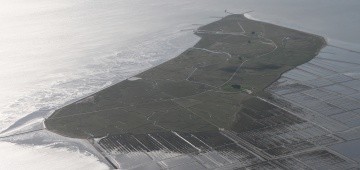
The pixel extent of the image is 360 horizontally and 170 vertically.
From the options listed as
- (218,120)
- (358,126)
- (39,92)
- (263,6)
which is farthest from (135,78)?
(263,6)

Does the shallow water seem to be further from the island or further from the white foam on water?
the white foam on water

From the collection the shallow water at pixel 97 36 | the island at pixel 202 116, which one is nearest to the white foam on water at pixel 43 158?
the island at pixel 202 116

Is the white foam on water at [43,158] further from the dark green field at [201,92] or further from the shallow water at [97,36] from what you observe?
the shallow water at [97,36]

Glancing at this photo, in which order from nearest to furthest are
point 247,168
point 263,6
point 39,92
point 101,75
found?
point 247,168, point 39,92, point 101,75, point 263,6

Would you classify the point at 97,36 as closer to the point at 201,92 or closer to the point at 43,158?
the point at 201,92

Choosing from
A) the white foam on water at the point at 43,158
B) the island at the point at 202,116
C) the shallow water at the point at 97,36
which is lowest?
the white foam on water at the point at 43,158

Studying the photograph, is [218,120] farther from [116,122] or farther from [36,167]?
[36,167]
